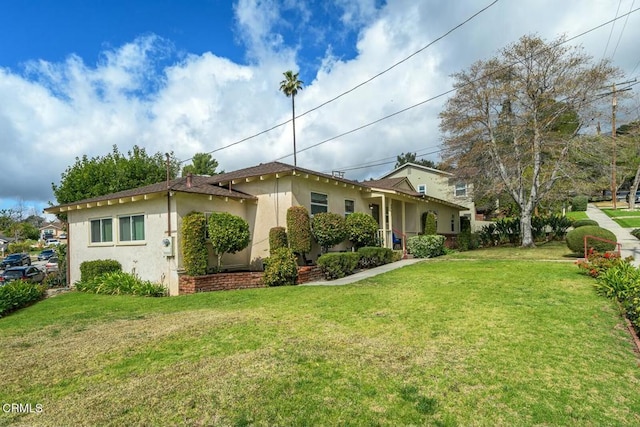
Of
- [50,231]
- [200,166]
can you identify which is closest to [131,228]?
[200,166]

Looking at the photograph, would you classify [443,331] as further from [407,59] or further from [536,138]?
[536,138]

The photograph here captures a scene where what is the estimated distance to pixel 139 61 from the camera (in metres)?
17.2

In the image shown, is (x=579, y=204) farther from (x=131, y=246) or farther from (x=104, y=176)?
(x=104, y=176)

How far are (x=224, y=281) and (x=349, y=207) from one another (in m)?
7.84

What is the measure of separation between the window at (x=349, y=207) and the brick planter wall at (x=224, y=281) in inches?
213

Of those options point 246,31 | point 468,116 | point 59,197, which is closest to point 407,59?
point 246,31

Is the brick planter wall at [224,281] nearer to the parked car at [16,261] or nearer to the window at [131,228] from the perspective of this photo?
the window at [131,228]

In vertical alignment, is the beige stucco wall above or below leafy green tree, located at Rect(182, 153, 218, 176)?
below

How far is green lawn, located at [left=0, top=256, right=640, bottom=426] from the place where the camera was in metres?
3.53

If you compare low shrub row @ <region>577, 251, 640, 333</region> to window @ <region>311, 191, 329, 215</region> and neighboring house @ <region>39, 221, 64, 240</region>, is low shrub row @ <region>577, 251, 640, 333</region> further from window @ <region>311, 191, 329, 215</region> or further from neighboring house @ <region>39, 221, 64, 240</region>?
neighboring house @ <region>39, 221, 64, 240</region>

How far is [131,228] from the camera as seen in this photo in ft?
45.2

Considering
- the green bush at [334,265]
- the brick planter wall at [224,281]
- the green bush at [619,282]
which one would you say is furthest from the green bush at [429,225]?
the green bush at [619,282]

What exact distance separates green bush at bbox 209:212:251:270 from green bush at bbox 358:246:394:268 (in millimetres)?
4829

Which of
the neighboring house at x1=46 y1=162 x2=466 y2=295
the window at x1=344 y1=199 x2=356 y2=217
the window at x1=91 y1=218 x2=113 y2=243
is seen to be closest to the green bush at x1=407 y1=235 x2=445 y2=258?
the window at x1=344 y1=199 x2=356 y2=217
